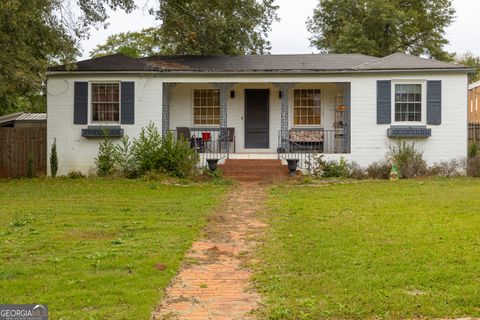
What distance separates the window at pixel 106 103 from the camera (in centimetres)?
1842

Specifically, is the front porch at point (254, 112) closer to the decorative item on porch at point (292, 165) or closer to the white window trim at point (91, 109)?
the white window trim at point (91, 109)

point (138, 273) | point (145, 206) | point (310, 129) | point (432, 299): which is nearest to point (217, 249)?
point (138, 273)

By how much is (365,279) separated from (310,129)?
1414 centimetres

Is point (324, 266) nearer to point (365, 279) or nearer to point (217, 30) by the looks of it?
point (365, 279)

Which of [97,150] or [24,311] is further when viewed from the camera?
[97,150]

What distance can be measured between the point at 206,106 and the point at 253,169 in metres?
3.85

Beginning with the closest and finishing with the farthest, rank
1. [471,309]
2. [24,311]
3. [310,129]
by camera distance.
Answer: [24,311] → [471,309] → [310,129]

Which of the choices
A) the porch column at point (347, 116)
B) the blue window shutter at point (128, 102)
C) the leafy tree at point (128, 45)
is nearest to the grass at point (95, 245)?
the blue window shutter at point (128, 102)

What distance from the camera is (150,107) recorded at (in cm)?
1831

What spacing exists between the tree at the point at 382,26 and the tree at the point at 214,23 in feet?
33.4

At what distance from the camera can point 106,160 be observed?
1781cm

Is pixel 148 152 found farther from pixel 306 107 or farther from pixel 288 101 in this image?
pixel 306 107

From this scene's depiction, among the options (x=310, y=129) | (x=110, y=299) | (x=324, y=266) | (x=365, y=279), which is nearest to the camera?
(x=110, y=299)

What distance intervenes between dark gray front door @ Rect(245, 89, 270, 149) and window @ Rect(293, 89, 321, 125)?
3.34 ft
